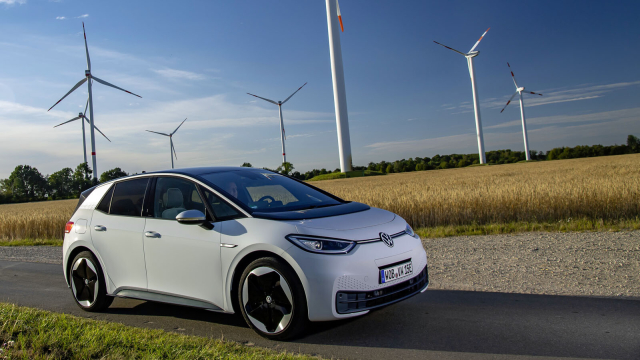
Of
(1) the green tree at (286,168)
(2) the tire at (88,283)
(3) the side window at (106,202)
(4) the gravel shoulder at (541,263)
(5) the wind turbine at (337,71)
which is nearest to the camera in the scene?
(2) the tire at (88,283)

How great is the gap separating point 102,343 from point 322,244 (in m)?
2.02

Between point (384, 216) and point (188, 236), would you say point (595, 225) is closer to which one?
point (384, 216)

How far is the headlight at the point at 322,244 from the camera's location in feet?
12.0

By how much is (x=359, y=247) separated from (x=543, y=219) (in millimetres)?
8671

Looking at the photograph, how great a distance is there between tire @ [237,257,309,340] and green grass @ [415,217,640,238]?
6.93m

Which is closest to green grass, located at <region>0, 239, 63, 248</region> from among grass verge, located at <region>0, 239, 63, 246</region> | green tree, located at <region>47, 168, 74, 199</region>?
grass verge, located at <region>0, 239, 63, 246</region>

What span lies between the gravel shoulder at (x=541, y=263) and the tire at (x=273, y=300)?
2648 millimetres

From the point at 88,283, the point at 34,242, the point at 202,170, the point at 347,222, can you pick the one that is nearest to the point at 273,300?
the point at 347,222

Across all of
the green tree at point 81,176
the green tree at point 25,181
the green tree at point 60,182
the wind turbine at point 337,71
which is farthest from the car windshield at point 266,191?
the green tree at point 25,181

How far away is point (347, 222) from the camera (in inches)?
156

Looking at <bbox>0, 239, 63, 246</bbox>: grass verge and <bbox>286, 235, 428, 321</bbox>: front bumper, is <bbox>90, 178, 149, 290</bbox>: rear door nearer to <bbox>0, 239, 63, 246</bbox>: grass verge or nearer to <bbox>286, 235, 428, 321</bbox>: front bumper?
<bbox>286, 235, 428, 321</bbox>: front bumper

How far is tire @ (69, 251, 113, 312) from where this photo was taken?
519 cm

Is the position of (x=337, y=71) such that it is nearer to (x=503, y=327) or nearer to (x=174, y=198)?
(x=174, y=198)

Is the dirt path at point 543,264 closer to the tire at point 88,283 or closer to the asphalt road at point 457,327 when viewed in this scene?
the asphalt road at point 457,327
